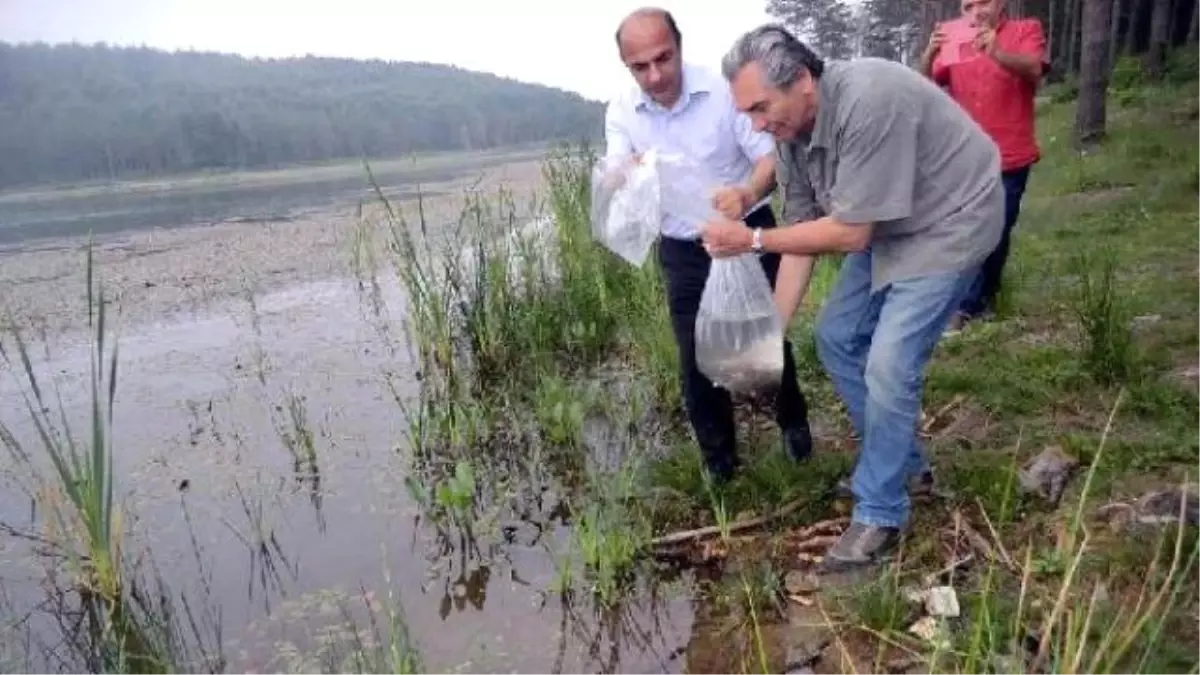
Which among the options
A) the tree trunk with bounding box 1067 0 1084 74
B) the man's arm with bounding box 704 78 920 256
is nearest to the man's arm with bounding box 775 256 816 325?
the man's arm with bounding box 704 78 920 256

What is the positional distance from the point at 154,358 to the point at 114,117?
90859 millimetres

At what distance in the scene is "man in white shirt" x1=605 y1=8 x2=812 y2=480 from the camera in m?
2.89

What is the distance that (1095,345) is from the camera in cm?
378

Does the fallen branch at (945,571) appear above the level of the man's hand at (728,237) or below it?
below

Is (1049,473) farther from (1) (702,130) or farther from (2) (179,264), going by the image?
(2) (179,264)

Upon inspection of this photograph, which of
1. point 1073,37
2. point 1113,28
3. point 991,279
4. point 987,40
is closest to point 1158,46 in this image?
point 1113,28

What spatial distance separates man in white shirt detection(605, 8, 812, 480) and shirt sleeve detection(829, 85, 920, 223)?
0.52 metres

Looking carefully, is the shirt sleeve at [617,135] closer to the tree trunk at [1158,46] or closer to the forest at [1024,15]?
the forest at [1024,15]

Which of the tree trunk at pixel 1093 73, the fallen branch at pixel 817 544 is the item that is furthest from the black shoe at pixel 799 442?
the tree trunk at pixel 1093 73

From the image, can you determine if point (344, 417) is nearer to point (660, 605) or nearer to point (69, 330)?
point (660, 605)

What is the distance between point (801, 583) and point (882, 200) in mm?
1242

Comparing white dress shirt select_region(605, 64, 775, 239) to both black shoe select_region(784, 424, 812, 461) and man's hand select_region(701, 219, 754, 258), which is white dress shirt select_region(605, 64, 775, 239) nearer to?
man's hand select_region(701, 219, 754, 258)

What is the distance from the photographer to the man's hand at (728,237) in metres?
2.65

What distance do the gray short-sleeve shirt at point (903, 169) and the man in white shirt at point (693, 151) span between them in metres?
0.40
